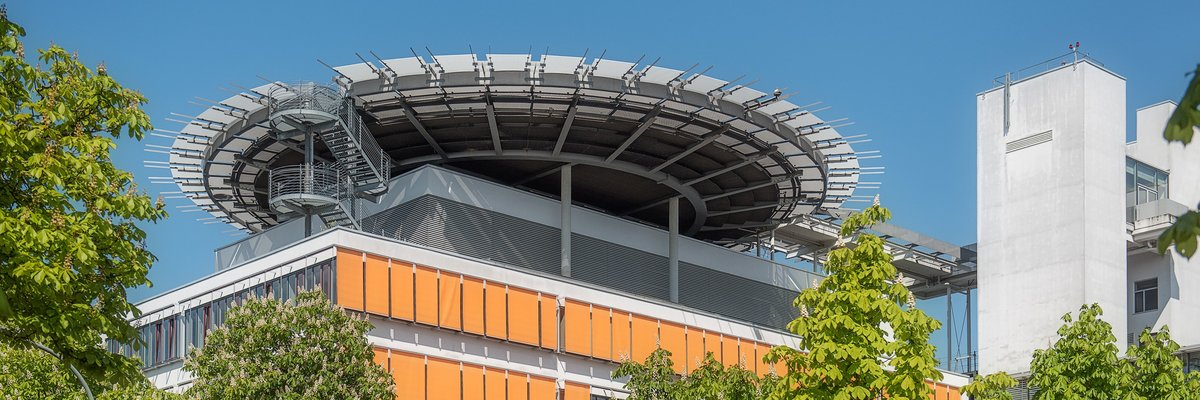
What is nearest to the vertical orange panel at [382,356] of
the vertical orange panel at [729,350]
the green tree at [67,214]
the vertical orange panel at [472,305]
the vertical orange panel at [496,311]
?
the vertical orange panel at [472,305]

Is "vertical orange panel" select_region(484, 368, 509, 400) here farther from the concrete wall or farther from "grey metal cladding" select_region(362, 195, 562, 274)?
the concrete wall

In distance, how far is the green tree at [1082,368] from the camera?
3422 centimetres

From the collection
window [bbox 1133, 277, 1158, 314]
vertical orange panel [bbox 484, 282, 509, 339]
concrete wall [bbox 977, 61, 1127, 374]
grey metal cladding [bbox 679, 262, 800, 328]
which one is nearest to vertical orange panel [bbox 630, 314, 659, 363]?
vertical orange panel [bbox 484, 282, 509, 339]

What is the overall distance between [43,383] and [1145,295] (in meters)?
54.7

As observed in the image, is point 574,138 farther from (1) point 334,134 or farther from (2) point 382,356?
(2) point 382,356

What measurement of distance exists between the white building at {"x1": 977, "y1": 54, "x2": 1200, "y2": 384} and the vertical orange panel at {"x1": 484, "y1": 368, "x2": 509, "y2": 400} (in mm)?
26880

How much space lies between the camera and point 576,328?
205ft

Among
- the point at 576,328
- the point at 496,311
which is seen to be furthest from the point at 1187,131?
the point at 576,328

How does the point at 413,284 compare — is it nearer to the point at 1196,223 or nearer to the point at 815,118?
the point at 815,118

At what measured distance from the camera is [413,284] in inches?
2249

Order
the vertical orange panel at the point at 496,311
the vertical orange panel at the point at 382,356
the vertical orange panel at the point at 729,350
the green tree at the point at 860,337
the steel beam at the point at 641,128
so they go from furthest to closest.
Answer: the vertical orange panel at the point at 729,350 < the vertical orange panel at the point at 496,311 < the steel beam at the point at 641,128 < the vertical orange panel at the point at 382,356 < the green tree at the point at 860,337

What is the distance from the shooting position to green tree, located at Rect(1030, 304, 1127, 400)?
34219 mm

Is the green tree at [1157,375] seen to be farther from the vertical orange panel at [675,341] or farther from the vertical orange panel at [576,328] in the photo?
the vertical orange panel at [675,341]

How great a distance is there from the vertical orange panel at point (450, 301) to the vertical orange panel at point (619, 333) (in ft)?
25.3
